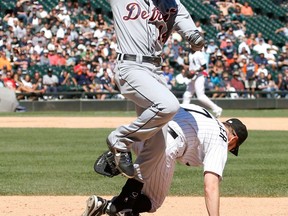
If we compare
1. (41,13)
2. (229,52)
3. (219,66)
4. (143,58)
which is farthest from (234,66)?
(143,58)

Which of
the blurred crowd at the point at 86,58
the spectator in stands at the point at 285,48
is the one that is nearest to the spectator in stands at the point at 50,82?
the blurred crowd at the point at 86,58

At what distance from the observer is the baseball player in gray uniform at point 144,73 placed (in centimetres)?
610

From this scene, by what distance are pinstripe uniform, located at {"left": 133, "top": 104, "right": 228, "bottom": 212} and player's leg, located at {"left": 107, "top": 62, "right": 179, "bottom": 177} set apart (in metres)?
0.20

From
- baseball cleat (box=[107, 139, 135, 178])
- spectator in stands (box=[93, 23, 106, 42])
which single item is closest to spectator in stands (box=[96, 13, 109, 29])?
spectator in stands (box=[93, 23, 106, 42])

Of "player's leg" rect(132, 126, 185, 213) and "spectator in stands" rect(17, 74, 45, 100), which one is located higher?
"player's leg" rect(132, 126, 185, 213)

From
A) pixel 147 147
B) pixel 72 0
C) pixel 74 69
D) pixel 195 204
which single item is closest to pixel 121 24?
pixel 147 147

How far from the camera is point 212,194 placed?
5.86m

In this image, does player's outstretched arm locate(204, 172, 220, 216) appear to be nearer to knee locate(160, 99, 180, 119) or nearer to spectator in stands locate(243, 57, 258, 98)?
knee locate(160, 99, 180, 119)

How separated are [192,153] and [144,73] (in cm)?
68

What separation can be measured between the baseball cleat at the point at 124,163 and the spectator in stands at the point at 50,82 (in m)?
18.5

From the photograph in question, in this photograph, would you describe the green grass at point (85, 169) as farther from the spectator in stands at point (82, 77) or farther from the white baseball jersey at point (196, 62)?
the spectator in stands at point (82, 77)

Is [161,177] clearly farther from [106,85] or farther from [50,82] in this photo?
[106,85]

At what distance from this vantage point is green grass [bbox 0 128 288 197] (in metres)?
9.56

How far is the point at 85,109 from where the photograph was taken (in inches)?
991
